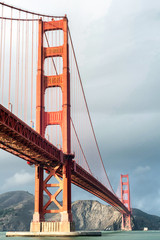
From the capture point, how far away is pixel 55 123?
47.4 meters

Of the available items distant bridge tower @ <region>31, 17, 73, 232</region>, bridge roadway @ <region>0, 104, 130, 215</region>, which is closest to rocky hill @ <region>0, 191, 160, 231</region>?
distant bridge tower @ <region>31, 17, 73, 232</region>

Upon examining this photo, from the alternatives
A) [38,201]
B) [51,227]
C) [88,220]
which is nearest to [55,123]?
[38,201]

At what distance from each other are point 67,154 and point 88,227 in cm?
15549

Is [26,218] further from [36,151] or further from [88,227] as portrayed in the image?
[36,151]

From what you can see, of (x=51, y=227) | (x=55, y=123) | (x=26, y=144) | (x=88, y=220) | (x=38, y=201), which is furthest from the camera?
(x=88, y=220)

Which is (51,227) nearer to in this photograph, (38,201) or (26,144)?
(38,201)

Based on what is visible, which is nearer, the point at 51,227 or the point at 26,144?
the point at 26,144

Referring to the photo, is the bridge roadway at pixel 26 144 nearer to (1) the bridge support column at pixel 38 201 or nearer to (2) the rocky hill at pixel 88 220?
(1) the bridge support column at pixel 38 201

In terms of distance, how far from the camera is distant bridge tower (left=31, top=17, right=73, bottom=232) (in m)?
44.7

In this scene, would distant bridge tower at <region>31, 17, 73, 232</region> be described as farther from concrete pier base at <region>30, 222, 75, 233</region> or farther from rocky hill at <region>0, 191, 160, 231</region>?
rocky hill at <region>0, 191, 160, 231</region>

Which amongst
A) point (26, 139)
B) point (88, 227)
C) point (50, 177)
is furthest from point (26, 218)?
point (26, 139)

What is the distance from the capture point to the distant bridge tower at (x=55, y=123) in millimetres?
44656

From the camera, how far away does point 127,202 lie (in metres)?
142

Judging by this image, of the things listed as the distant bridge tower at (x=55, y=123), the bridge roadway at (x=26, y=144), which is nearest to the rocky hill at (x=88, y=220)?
the distant bridge tower at (x=55, y=123)
